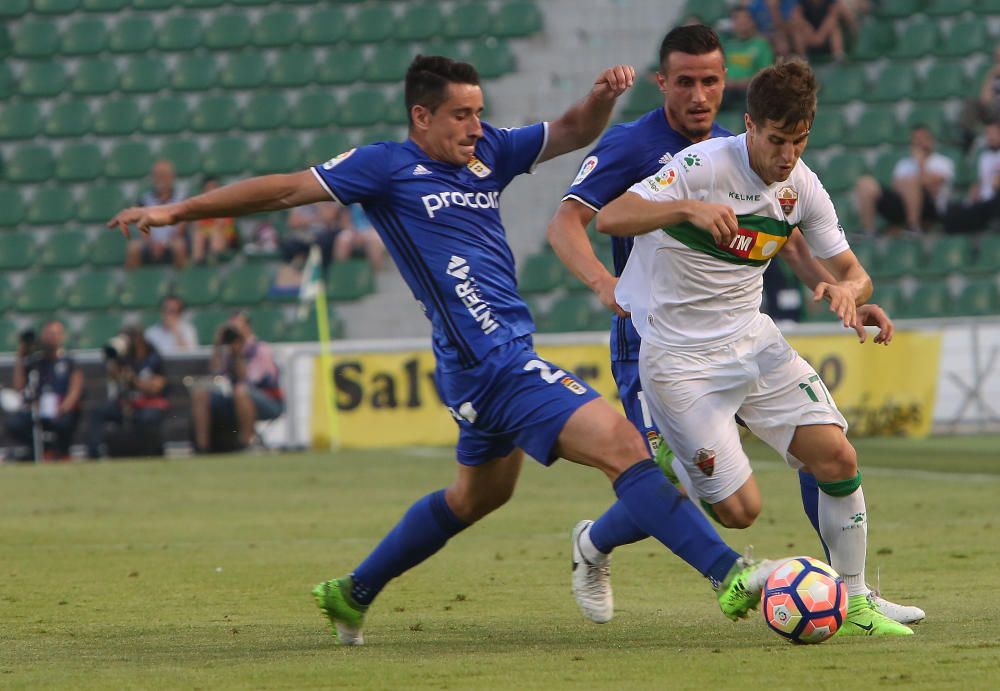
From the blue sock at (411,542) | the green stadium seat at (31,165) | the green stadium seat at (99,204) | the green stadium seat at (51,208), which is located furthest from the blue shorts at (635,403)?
the green stadium seat at (31,165)

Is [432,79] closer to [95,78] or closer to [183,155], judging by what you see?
[183,155]

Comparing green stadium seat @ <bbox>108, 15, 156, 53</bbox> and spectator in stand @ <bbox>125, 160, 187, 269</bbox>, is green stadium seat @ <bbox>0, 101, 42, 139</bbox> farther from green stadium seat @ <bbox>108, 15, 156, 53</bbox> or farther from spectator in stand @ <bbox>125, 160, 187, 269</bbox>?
spectator in stand @ <bbox>125, 160, 187, 269</bbox>

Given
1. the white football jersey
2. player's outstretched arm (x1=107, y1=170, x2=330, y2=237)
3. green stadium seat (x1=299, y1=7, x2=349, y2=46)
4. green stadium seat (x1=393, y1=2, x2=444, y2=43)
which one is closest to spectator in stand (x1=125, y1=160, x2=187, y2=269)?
green stadium seat (x1=299, y1=7, x2=349, y2=46)

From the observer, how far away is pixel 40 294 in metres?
21.5

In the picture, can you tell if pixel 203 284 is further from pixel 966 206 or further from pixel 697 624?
pixel 697 624

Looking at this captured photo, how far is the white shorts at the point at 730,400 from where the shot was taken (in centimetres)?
584

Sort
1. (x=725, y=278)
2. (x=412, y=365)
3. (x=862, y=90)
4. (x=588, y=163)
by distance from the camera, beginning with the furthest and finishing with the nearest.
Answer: (x=862, y=90), (x=412, y=365), (x=588, y=163), (x=725, y=278)

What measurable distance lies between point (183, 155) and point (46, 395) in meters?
5.55

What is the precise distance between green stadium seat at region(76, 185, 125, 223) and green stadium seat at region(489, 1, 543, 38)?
5612 mm

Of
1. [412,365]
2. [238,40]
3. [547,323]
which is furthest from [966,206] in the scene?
[238,40]

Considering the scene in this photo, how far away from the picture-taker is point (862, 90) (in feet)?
71.5

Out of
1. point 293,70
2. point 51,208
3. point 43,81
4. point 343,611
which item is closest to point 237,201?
point 343,611

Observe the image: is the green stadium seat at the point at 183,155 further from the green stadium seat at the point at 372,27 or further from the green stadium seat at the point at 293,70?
the green stadium seat at the point at 372,27

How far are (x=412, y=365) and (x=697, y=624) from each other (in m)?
11.9
